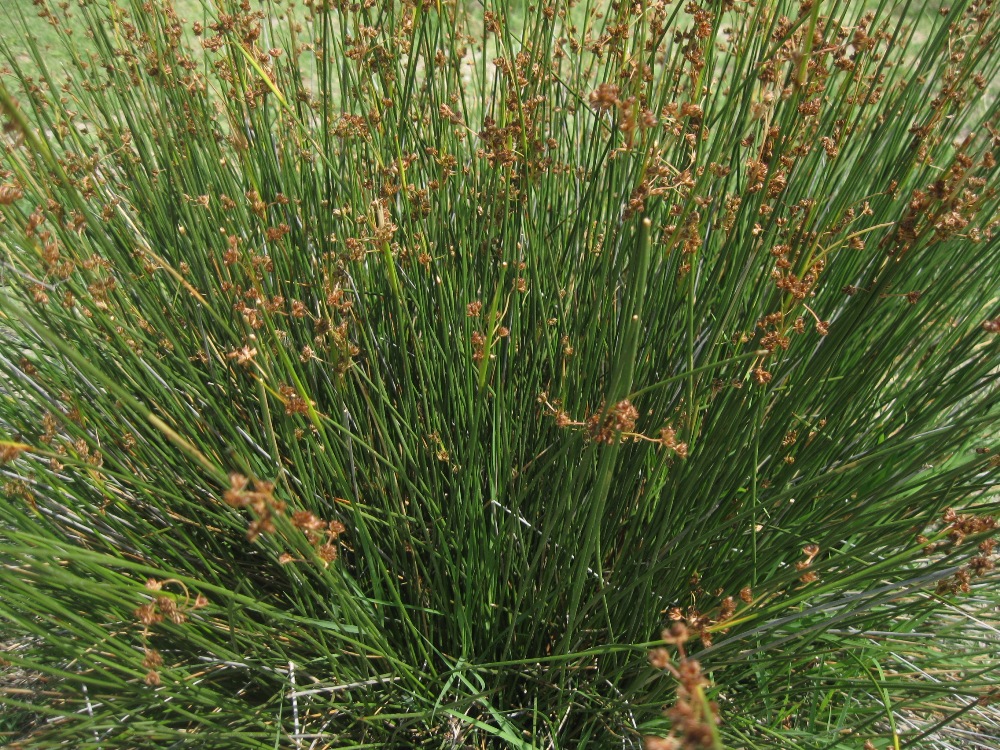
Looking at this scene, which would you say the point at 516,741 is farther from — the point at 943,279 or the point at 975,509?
the point at 943,279

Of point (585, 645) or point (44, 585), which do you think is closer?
point (44, 585)

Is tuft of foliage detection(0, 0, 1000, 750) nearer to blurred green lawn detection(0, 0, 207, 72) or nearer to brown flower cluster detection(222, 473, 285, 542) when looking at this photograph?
brown flower cluster detection(222, 473, 285, 542)

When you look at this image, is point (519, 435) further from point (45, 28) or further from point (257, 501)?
point (45, 28)

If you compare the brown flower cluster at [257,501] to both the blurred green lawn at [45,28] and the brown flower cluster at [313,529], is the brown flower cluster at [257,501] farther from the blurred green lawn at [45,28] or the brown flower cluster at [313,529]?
the blurred green lawn at [45,28]

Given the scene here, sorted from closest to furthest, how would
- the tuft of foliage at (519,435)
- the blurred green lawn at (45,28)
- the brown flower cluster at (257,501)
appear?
the brown flower cluster at (257,501) < the tuft of foliage at (519,435) < the blurred green lawn at (45,28)

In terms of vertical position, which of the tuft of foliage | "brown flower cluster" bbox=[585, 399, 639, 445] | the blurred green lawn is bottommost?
the blurred green lawn

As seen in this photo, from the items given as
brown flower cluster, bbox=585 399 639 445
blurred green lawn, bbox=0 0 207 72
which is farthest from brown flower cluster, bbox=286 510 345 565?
blurred green lawn, bbox=0 0 207 72

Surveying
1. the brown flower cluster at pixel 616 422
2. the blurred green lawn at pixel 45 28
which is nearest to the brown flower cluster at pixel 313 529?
the brown flower cluster at pixel 616 422

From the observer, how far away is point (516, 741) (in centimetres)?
141

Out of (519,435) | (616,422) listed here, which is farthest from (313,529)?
(519,435)

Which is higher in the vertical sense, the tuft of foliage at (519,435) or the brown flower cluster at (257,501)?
the brown flower cluster at (257,501)

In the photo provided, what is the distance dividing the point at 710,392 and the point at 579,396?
0.30m

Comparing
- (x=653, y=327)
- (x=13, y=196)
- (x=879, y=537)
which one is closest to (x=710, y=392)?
(x=653, y=327)

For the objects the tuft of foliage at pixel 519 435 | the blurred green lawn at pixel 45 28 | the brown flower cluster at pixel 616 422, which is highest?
Answer: the brown flower cluster at pixel 616 422
